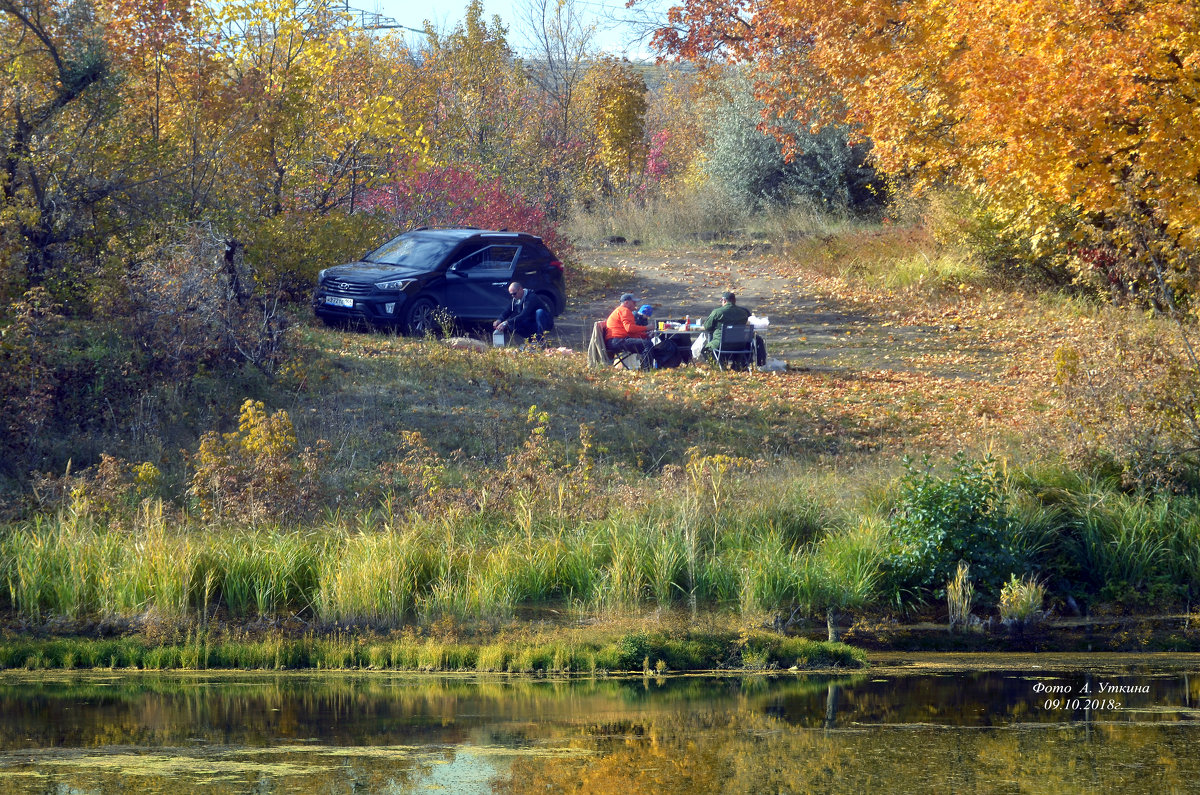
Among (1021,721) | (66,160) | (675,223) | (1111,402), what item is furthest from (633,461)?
(675,223)

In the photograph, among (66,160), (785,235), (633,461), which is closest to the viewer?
(633,461)

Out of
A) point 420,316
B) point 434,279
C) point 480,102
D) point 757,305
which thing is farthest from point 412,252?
point 480,102

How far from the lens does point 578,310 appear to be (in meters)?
24.8

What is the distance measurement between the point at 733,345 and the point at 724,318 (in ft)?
1.34

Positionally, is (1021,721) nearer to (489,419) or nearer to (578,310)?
(489,419)

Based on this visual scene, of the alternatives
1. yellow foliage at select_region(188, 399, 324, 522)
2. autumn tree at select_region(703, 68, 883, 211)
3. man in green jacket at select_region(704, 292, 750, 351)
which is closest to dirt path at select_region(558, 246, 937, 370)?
man in green jacket at select_region(704, 292, 750, 351)

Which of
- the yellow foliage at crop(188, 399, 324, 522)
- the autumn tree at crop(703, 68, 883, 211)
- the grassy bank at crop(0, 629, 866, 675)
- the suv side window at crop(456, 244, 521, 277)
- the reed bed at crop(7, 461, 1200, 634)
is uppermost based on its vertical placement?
the autumn tree at crop(703, 68, 883, 211)

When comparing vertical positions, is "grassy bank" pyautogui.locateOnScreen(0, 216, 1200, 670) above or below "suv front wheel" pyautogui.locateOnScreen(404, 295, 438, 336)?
below

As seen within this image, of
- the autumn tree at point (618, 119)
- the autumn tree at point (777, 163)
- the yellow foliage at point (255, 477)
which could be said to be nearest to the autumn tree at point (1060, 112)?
the yellow foliage at point (255, 477)

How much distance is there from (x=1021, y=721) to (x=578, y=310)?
17882 millimetres

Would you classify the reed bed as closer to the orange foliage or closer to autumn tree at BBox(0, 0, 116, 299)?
the orange foliage

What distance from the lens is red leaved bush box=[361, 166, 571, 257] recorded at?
2604 cm

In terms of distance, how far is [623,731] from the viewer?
743cm

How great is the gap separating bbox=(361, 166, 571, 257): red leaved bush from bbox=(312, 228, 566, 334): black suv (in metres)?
5.19
